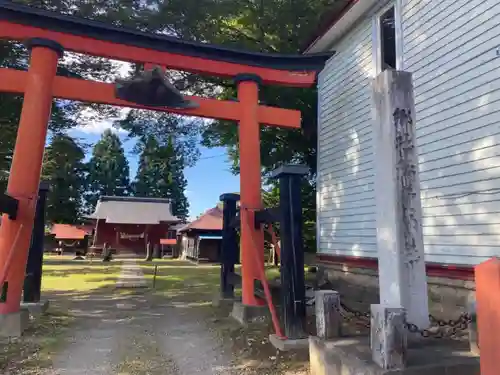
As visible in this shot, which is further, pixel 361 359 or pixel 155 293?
pixel 155 293

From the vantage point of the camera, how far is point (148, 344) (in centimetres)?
639

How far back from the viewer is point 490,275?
3182 millimetres

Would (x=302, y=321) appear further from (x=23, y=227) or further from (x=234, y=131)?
(x=234, y=131)

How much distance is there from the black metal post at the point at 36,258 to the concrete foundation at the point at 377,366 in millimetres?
6376

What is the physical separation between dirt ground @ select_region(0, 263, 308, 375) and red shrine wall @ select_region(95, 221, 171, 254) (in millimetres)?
24937

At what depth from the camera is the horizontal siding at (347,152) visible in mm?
9508

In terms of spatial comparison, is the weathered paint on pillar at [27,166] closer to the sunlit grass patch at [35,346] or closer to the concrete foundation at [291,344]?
the sunlit grass patch at [35,346]

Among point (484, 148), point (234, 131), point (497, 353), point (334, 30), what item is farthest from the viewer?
point (234, 131)

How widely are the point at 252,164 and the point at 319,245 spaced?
4588 mm

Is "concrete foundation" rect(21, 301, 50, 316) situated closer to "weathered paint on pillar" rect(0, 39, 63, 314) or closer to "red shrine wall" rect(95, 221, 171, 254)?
"weathered paint on pillar" rect(0, 39, 63, 314)

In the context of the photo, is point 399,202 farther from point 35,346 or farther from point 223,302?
A: point 223,302

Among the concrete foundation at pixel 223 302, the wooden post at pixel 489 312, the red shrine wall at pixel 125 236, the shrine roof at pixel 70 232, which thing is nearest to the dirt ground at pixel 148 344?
the concrete foundation at pixel 223 302

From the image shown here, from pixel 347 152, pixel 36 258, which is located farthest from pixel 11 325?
pixel 347 152

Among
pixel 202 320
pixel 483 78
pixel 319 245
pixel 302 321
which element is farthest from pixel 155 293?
pixel 483 78
